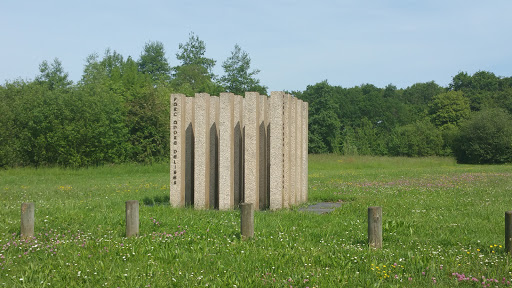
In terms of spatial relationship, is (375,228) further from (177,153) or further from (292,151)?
(177,153)

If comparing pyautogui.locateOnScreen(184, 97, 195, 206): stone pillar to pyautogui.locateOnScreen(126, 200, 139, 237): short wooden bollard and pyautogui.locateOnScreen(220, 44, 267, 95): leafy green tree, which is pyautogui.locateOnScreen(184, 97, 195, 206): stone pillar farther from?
pyautogui.locateOnScreen(220, 44, 267, 95): leafy green tree

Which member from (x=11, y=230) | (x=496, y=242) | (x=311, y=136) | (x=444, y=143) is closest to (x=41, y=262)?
(x=11, y=230)

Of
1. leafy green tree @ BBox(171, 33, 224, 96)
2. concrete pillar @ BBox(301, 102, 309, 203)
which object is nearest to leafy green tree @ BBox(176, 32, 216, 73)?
leafy green tree @ BBox(171, 33, 224, 96)

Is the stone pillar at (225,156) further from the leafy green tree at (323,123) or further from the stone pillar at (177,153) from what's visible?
the leafy green tree at (323,123)

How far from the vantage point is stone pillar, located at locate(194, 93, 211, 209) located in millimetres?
12125

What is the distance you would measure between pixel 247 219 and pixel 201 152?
14.8ft

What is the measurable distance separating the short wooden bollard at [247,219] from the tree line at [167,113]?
3219cm

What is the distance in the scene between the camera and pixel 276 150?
1183 cm

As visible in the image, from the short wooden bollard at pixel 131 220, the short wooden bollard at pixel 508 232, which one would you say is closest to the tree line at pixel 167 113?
the short wooden bollard at pixel 131 220

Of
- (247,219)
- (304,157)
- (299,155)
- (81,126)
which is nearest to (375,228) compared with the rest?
(247,219)

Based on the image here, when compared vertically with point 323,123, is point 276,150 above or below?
below

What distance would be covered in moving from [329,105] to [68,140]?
141ft

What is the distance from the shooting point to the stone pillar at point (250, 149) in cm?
1177

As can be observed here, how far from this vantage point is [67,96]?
39.8 metres
